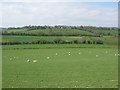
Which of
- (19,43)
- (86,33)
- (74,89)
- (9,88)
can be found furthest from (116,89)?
(86,33)

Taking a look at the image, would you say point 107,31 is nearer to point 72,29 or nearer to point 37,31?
point 72,29

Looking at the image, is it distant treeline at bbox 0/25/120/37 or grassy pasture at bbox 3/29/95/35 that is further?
grassy pasture at bbox 3/29/95/35

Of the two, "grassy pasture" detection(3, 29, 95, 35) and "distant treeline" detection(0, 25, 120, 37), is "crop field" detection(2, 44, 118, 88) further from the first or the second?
"grassy pasture" detection(3, 29, 95, 35)

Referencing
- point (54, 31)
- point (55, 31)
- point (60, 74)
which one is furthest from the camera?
point (55, 31)

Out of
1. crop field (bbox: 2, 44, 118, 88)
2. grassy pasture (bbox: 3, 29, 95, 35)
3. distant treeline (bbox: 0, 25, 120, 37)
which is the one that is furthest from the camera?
grassy pasture (bbox: 3, 29, 95, 35)

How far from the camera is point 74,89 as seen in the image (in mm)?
11398

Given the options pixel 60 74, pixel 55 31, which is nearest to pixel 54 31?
pixel 55 31

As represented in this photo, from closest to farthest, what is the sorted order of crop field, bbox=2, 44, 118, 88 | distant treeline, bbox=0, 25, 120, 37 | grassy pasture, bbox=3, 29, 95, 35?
crop field, bbox=2, 44, 118, 88 → distant treeline, bbox=0, 25, 120, 37 → grassy pasture, bbox=3, 29, 95, 35

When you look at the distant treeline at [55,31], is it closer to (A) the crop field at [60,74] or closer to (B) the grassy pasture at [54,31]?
(B) the grassy pasture at [54,31]

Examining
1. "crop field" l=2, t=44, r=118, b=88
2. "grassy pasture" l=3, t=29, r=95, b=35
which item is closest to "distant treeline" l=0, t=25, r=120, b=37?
"grassy pasture" l=3, t=29, r=95, b=35

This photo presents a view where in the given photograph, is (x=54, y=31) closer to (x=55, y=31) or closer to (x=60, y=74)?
(x=55, y=31)

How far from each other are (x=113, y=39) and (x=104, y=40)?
2.55m

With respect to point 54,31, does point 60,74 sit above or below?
above

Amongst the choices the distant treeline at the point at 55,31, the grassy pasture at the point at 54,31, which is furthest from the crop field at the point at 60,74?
the grassy pasture at the point at 54,31
